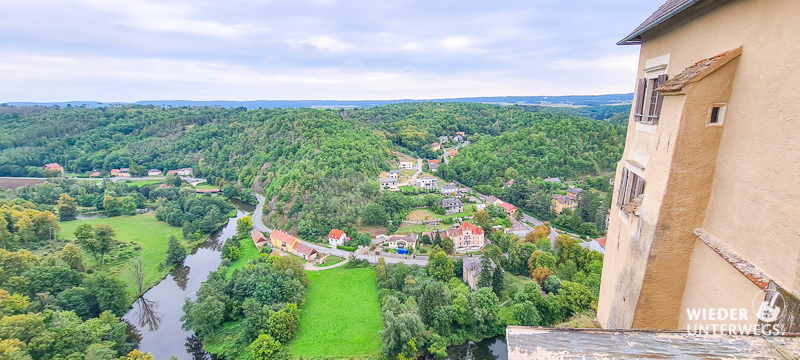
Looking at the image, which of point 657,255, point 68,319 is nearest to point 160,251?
point 68,319

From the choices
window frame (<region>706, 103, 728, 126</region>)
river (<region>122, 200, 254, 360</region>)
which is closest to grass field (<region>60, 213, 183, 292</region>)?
river (<region>122, 200, 254, 360</region>)

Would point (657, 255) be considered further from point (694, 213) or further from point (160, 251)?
point (160, 251)

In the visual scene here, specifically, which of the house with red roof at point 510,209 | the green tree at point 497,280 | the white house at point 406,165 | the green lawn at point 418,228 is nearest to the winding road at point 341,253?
the green lawn at point 418,228

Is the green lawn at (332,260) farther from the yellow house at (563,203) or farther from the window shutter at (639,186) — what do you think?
the window shutter at (639,186)

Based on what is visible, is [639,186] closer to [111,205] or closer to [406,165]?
[111,205]

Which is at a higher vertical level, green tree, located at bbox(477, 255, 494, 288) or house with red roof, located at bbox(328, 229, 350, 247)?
green tree, located at bbox(477, 255, 494, 288)

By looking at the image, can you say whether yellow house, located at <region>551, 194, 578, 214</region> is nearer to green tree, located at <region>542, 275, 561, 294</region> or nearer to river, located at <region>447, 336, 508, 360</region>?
green tree, located at <region>542, 275, 561, 294</region>
